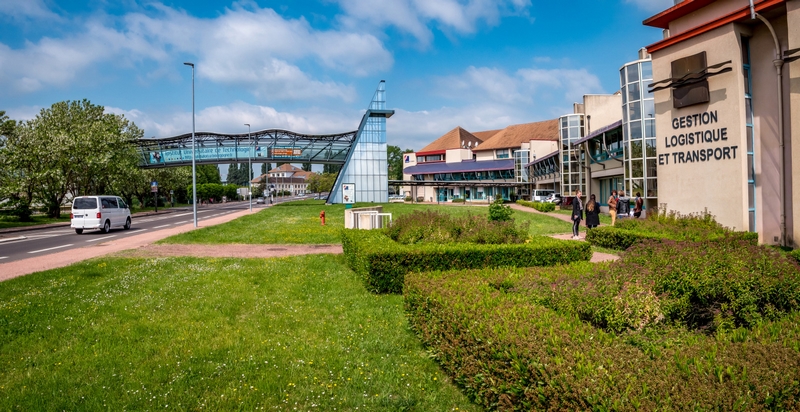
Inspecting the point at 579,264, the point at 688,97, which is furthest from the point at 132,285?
the point at 688,97

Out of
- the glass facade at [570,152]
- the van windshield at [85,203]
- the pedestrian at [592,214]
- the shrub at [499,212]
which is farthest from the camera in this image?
the glass facade at [570,152]

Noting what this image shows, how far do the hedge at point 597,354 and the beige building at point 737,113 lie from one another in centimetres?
1028

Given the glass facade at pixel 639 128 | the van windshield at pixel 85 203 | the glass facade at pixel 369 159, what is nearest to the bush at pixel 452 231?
the glass facade at pixel 639 128

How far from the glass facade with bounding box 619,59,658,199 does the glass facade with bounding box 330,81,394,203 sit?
36409 mm

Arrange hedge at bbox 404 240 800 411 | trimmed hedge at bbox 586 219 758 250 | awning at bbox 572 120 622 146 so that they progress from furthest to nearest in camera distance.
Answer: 1. awning at bbox 572 120 622 146
2. trimmed hedge at bbox 586 219 758 250
3. hedge at bbox 404 240 800 411

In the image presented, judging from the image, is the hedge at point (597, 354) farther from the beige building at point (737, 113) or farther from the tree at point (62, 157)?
the tree at point (62, 157)

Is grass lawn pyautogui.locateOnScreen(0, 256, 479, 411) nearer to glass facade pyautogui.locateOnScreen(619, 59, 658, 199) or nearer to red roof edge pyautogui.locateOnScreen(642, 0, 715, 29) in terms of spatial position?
red roof edge pyautogui.locateOnScreen(642, 0, 715, 29)

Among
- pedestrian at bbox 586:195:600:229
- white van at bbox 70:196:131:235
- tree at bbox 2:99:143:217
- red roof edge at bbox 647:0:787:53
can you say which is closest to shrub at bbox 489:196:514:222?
pedestrian at bbox 586:195:600:229

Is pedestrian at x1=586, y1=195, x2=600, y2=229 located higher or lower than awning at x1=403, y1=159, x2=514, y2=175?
lower

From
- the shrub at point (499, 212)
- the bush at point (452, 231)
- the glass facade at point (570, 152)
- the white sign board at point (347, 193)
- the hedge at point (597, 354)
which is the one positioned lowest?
the hedge at point (597, 354)

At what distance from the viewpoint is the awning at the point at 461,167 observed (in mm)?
77188

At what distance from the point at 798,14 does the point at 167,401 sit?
16.6m

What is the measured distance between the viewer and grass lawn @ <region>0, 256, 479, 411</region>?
4512 millimetres

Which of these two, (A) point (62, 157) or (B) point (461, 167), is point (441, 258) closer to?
(A) point (62, 157)
